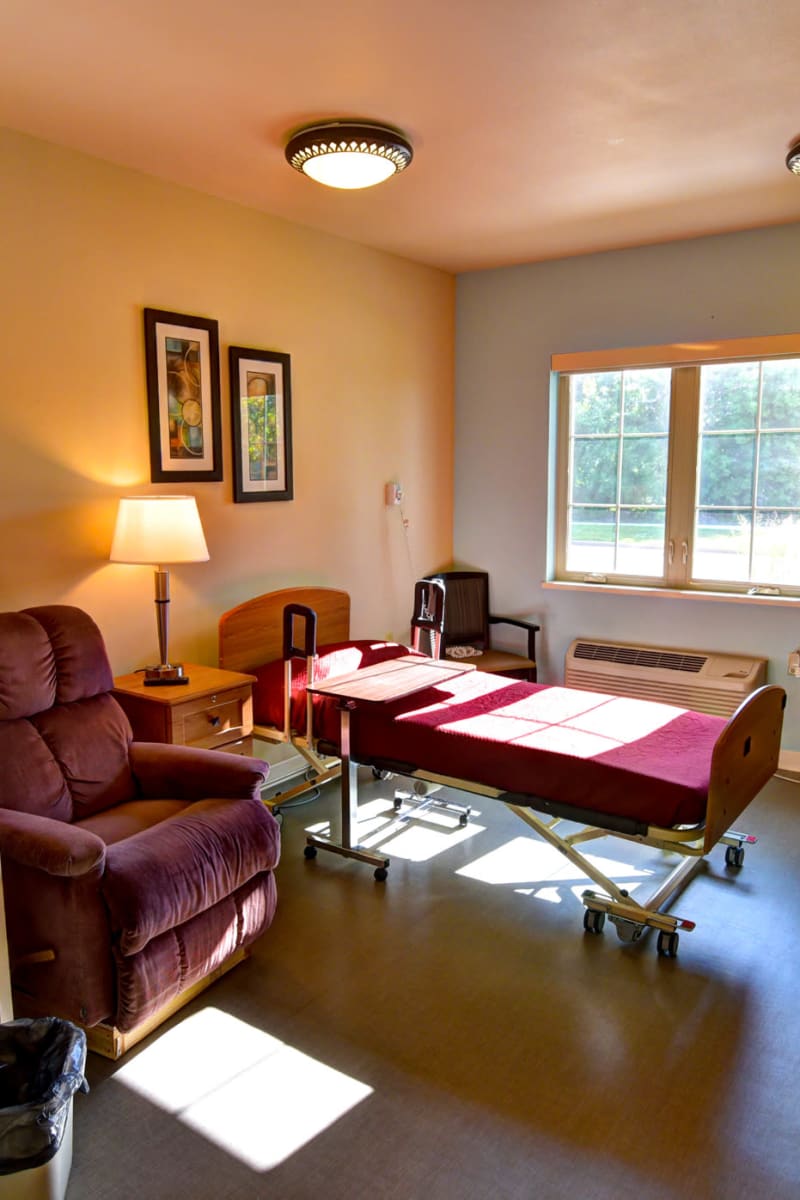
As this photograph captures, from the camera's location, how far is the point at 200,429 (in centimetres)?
375

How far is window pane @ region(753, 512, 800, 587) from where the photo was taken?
444cm

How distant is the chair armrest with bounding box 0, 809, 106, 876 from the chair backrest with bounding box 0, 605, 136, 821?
30 cm

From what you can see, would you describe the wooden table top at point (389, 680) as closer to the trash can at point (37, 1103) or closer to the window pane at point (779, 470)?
the trash can at point (37, 1103)

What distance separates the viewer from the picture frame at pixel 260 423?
391 cm

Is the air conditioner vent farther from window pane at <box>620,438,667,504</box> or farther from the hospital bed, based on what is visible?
the hospital bed

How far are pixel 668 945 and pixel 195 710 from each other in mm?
1863

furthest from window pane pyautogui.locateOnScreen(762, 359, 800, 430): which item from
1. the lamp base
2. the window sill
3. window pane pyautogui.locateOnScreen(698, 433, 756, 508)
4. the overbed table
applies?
the lamp base

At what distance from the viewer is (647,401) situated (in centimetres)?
478

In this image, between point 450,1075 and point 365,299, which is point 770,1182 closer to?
point 450,1075

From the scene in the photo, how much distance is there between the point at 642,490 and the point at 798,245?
1.42 metres

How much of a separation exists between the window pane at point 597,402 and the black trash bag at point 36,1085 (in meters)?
4.09

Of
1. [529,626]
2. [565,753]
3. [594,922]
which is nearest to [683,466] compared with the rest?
[529,626]

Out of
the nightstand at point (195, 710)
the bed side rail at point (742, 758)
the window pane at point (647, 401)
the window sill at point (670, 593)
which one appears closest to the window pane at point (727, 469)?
the window pane at point (647, 401)

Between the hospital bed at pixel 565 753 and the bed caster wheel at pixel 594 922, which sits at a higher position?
the hospital bed at pixel 565 753
